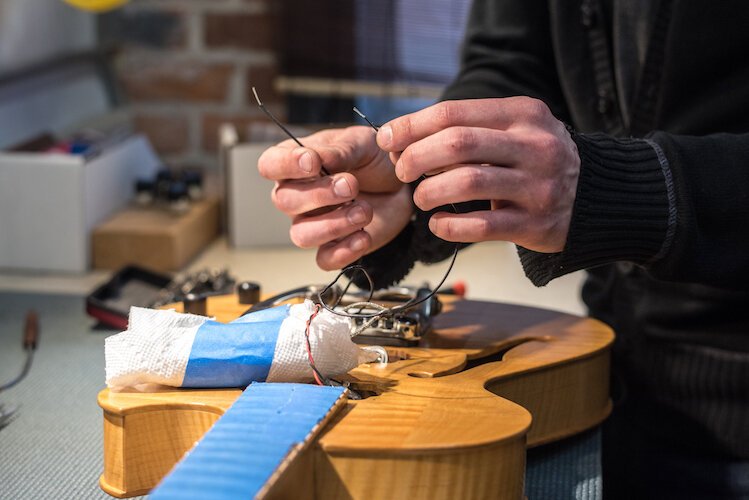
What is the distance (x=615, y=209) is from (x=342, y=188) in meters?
0.21

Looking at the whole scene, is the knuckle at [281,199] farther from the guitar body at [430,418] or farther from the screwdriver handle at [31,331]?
the screwdriver handle at [31,331]

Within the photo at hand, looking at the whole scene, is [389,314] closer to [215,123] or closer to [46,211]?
[46,211]

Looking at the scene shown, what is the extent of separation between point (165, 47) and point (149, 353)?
1293 mm

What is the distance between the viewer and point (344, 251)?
2.57 ft

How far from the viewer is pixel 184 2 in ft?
5.90

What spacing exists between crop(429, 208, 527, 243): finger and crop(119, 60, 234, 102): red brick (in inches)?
49.5

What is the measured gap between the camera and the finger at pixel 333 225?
765 millimetres

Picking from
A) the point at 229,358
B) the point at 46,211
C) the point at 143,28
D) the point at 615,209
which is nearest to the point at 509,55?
the point at 615,209

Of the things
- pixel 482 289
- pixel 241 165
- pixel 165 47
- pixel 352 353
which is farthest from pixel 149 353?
pixel 165 47

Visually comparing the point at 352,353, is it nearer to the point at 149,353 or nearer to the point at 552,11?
the point at 149,353

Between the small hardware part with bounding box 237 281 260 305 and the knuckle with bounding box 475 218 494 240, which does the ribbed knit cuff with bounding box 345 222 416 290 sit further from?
the knuckle with bounding box 475 218 494 240

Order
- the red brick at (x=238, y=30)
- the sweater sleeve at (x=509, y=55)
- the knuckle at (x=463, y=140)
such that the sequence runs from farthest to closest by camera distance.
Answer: the red brick at (x=238, y=30) → the sweater sleeve at (x=509, y=55) → the knuckle at (x=463, y=140)

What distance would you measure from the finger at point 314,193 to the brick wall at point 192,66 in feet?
3.45

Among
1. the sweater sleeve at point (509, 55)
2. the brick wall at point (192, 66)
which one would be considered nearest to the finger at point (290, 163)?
the sweater sleeve at point (509, 55)
